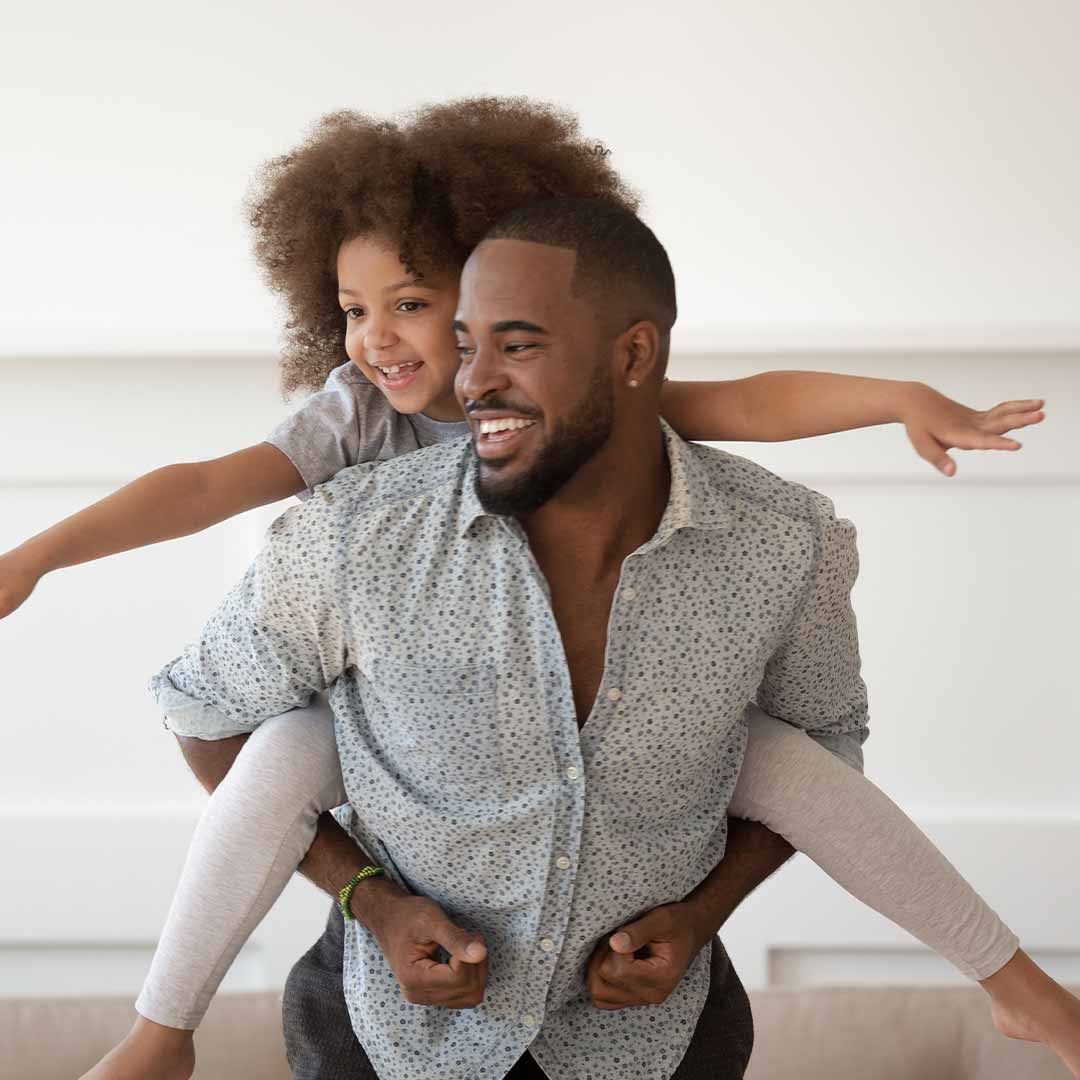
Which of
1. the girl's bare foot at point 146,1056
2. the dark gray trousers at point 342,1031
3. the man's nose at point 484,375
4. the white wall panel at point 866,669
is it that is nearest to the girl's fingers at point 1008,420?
the man's nose at point 484,375

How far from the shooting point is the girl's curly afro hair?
4.71ft

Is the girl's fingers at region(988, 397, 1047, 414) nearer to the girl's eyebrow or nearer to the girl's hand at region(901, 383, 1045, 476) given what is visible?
the girl's hand at region(901, 383, 1045, 476)

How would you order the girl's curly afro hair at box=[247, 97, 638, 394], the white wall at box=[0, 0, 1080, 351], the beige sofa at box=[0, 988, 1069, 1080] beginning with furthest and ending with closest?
the white wall at box=[0, 0, 1080, 351]
the beige sofa at box=[0, 988, 1069, 1080]
the girl's curly afro hair at box=[247, 97, 638, 394]

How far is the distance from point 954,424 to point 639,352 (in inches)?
10.6

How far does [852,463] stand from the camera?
7.73ft

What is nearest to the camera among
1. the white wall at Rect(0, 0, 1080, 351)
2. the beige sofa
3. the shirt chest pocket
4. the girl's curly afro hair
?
the shirt chest pocket

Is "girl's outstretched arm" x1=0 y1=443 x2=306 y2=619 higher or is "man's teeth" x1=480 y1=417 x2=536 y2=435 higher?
"man's teeth" x1=480 y1=417 x2=536 y2=435

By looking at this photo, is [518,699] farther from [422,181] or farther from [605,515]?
[422,181]

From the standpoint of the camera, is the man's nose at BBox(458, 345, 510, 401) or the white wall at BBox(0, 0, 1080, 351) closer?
the man's nose at BBox(458, 345, 510, 401)

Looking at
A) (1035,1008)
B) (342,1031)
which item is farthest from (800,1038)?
(342,1031)

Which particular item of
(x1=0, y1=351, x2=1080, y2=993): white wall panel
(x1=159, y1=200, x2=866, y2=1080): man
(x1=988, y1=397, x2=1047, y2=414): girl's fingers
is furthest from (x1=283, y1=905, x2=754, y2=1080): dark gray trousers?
(x1=0, y1=351, x2=1080, y2=993): white wall panel

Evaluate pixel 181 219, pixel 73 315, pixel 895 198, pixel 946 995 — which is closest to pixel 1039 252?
pixel 895 198

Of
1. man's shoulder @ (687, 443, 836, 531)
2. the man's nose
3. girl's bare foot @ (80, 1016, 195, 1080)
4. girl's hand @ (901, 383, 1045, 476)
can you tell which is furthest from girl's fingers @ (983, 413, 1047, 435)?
girl's bare foot @ (80, 1016, 195, 1080)

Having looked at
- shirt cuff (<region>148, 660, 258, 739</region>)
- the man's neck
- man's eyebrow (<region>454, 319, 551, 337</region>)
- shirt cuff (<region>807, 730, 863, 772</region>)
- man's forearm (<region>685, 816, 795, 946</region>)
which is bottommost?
man's forearm (<region>685, 816, 795, 946</region>)
